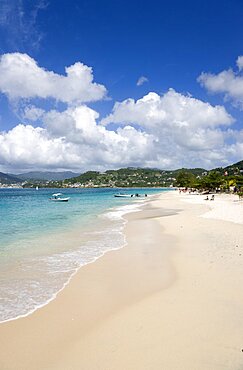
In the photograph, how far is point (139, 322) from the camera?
285 inches

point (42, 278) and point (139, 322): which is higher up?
point (139, 322)

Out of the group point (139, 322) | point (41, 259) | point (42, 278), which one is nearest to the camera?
point (139, 322)

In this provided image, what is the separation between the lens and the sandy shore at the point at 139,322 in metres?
5.66

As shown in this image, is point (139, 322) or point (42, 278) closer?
point (139, 322)

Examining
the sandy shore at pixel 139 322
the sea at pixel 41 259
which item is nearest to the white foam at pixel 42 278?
the sea at pixel 41 259

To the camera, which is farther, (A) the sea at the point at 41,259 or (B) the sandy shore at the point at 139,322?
(A) the sea at the point at 41,259

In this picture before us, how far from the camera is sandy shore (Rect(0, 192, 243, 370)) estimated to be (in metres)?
5.66

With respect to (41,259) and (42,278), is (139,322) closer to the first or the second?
(42,278)

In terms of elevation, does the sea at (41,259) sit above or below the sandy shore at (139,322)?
below

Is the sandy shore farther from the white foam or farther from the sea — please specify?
the sea

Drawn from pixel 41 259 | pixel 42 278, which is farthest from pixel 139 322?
pixel 41 259

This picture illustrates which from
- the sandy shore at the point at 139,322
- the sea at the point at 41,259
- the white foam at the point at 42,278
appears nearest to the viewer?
the sandy shore at the point at 139,322

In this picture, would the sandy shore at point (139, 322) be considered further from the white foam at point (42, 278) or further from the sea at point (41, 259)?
the sea at point (41, 259)

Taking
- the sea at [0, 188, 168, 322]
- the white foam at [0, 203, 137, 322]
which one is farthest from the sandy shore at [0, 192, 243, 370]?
the sea at [0, 188, 168, 322]
